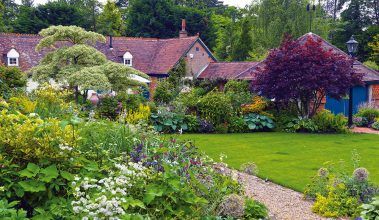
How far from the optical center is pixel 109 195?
3895 mm

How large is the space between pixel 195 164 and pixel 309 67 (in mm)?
10727

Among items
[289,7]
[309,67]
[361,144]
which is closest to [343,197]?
[361,144]

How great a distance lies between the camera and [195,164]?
6.25 m

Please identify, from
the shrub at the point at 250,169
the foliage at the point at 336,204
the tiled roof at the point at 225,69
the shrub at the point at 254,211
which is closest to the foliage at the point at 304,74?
the shrub at the point at 250,169

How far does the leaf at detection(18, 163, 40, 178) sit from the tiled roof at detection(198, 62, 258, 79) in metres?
22.6

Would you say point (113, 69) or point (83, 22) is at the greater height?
point (83, 22)

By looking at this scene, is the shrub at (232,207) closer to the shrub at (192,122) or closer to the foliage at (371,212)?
the foliage at (371,212)

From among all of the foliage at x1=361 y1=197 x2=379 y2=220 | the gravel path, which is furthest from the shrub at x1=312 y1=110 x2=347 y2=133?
the foliage at x1=361 y1=197 x2=379 y2=220

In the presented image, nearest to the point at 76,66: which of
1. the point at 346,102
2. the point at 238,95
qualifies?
the point at 238,95

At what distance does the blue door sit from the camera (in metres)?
23.5

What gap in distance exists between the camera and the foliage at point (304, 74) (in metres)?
15.9

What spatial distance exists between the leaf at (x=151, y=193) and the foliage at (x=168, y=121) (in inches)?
402

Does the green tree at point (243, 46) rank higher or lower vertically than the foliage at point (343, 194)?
higher

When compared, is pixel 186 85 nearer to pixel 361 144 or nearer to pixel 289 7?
pixel 361 144
